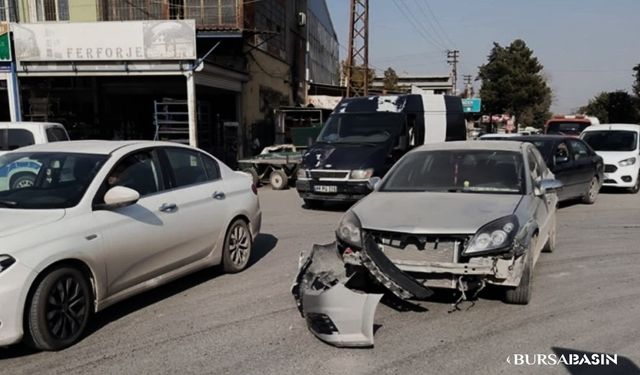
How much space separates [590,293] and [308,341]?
297 centimetres

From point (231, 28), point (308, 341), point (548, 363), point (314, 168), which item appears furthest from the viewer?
point (231, 28)

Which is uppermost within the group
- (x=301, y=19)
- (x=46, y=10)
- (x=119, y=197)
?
(x=301, y=19)

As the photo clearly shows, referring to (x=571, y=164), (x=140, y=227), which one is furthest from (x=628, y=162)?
(x=140, y=227)

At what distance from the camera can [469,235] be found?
186 inches

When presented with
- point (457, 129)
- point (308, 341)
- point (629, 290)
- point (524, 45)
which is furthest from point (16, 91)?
point (524, 45)

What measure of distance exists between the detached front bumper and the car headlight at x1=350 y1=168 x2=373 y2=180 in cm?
9

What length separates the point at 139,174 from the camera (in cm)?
530

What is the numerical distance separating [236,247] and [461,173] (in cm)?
Result: 259

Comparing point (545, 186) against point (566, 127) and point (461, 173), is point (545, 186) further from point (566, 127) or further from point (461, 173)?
point (566, 127)

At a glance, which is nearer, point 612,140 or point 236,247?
point 236,247

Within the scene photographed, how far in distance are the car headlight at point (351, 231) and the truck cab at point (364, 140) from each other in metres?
5.08

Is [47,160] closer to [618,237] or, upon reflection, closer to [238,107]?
[618,237]

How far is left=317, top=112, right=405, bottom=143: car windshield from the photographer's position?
12102 millimetres

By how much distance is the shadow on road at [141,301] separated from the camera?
431 centimetres
